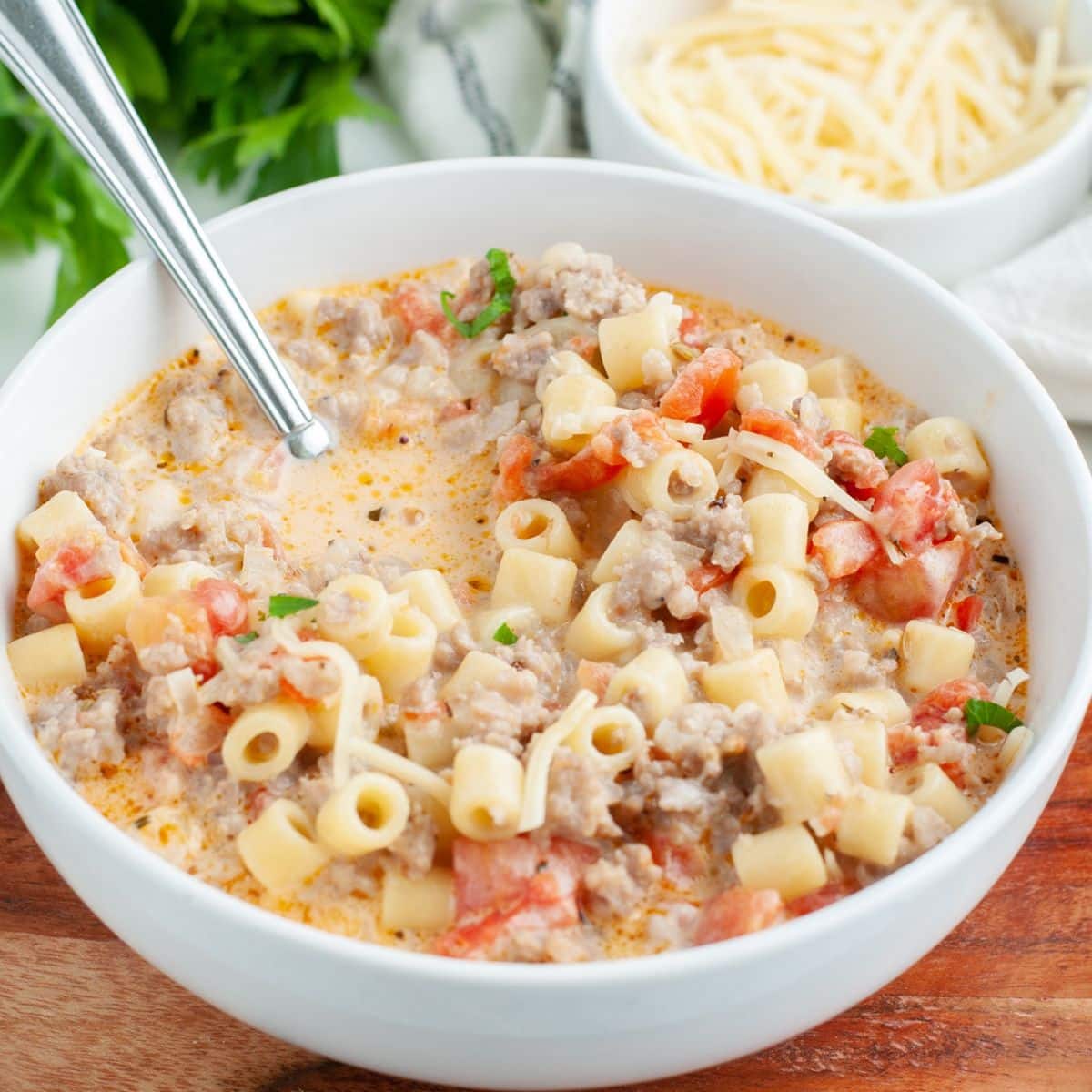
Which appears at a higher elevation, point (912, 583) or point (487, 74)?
point (487, 74)

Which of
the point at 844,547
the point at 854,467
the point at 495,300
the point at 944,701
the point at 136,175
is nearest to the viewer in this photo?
the point at 944,701

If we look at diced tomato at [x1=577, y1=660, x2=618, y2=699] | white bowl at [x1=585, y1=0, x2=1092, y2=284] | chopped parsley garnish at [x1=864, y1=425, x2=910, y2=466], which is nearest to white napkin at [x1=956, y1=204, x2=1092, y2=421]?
white bowl at [x1=585, y1=0, x2=1092, y2=284]

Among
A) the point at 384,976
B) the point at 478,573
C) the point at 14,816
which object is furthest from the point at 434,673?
the point at 14,816

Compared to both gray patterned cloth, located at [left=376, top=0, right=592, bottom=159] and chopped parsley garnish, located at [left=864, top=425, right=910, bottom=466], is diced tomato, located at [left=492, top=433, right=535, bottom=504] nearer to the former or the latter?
chopped parsley garnish, located at [left=864, top=425, right=910, bottom=466]

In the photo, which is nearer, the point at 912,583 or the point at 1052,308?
the point at 912,583

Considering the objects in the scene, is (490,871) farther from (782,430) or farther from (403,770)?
(782,430)

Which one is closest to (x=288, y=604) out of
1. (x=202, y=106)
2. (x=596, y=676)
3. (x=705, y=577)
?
(x=596, y=676)

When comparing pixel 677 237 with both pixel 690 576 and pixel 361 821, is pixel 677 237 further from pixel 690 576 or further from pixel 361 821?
pixel 361 821

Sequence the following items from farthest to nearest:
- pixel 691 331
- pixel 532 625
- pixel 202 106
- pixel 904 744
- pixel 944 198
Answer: pixel 202 106, pixel 944 198, pixel 691 331, pixel 532 625, pixel 904 744
